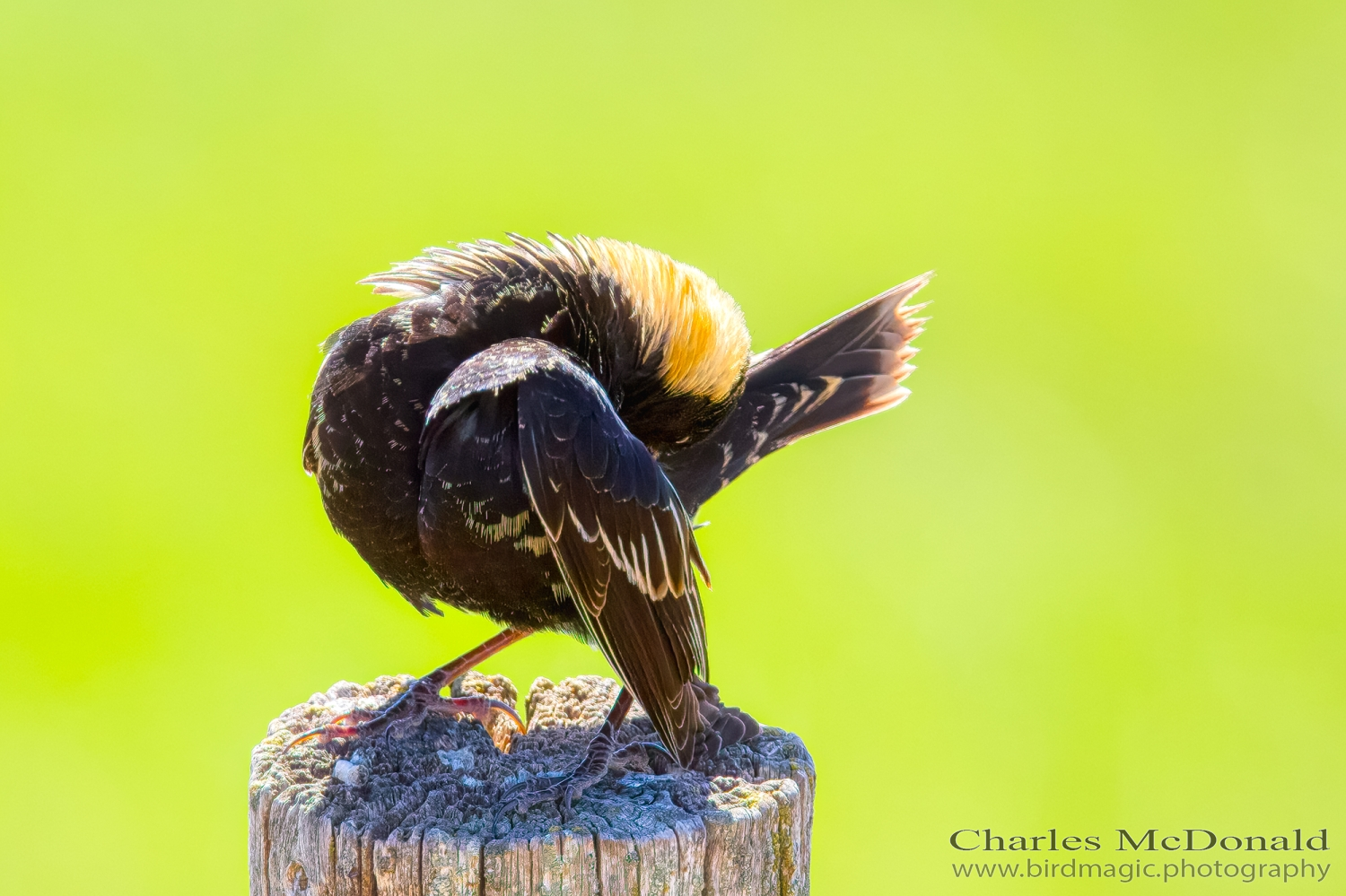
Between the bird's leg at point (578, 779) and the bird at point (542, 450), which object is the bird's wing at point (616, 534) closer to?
the bird at point (542, 450)

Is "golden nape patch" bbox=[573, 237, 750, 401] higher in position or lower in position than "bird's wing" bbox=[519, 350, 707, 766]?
higher

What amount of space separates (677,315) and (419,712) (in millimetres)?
1644

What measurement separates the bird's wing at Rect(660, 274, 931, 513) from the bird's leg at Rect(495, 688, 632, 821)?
1167 millimetres

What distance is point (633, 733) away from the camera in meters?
4.38

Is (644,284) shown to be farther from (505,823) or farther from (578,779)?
(505,823)

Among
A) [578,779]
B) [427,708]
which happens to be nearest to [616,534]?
[578,779]

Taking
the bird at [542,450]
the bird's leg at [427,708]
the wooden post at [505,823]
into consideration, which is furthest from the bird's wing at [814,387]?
the wooden post at [505,823]

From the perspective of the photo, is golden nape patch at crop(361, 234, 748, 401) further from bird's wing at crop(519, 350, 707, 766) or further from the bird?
bird's wing at crop(519, 350, 707, 766)

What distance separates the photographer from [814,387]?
211 inches

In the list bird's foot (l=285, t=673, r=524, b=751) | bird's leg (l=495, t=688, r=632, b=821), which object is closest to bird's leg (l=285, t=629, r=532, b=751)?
bird's foot (l=285, t=673, r=524, b=751)

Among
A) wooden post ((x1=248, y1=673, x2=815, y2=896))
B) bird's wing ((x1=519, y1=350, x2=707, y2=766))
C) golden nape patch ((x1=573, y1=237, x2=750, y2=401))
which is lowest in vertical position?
wooden post ((x1=248, y1=673, x2=815, y2=896))

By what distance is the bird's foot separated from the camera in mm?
4352

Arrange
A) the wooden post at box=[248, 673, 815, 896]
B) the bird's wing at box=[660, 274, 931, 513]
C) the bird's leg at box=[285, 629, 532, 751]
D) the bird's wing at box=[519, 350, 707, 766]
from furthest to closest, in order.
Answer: the bird's wing at box=[660, 274, 931, 513], the bird's leg at box=[285, 629, 532, 751], the bird's wing at box=[519, 350, 707, 766], the wooden post at box=[248, 673, 815, 896]

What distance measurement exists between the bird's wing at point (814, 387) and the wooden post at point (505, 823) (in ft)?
4.04
